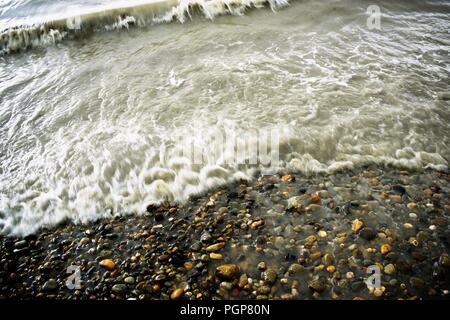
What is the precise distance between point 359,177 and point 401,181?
0.46m

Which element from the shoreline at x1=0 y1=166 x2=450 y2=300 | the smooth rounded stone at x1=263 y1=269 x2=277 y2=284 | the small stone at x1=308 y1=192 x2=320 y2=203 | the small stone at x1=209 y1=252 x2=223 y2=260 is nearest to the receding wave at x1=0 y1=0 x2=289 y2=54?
the shoreline at x1=0 y1=166 x2=450 y2=300

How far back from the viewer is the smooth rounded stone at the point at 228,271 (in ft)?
8.92

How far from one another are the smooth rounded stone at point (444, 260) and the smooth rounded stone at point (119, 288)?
9.53 feet

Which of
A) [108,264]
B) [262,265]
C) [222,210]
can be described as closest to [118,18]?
[222,210]

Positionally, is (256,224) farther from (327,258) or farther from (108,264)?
(108,264)

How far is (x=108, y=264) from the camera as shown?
2.97 metres

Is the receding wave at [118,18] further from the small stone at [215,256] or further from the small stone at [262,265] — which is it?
the small stone at [262,265]

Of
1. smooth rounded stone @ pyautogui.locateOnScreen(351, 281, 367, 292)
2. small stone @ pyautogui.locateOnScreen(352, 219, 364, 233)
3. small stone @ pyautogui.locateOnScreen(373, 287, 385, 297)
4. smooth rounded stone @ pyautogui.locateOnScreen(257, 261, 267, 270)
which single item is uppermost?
small stone @ pyautogui.locateOnScreen(352, 219, 364, 233)

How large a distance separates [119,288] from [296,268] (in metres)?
1.69

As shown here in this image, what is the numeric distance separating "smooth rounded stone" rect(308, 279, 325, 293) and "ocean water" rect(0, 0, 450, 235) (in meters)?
1.46

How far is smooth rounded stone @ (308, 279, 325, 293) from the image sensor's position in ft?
8.39

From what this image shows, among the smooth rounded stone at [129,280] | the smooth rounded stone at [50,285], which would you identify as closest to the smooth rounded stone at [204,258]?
the smooth rounded stone at [129,280]

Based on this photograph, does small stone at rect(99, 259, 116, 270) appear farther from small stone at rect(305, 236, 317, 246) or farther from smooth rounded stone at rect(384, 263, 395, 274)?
smooth rounded stone at rect(384, 263, 395, 274)
